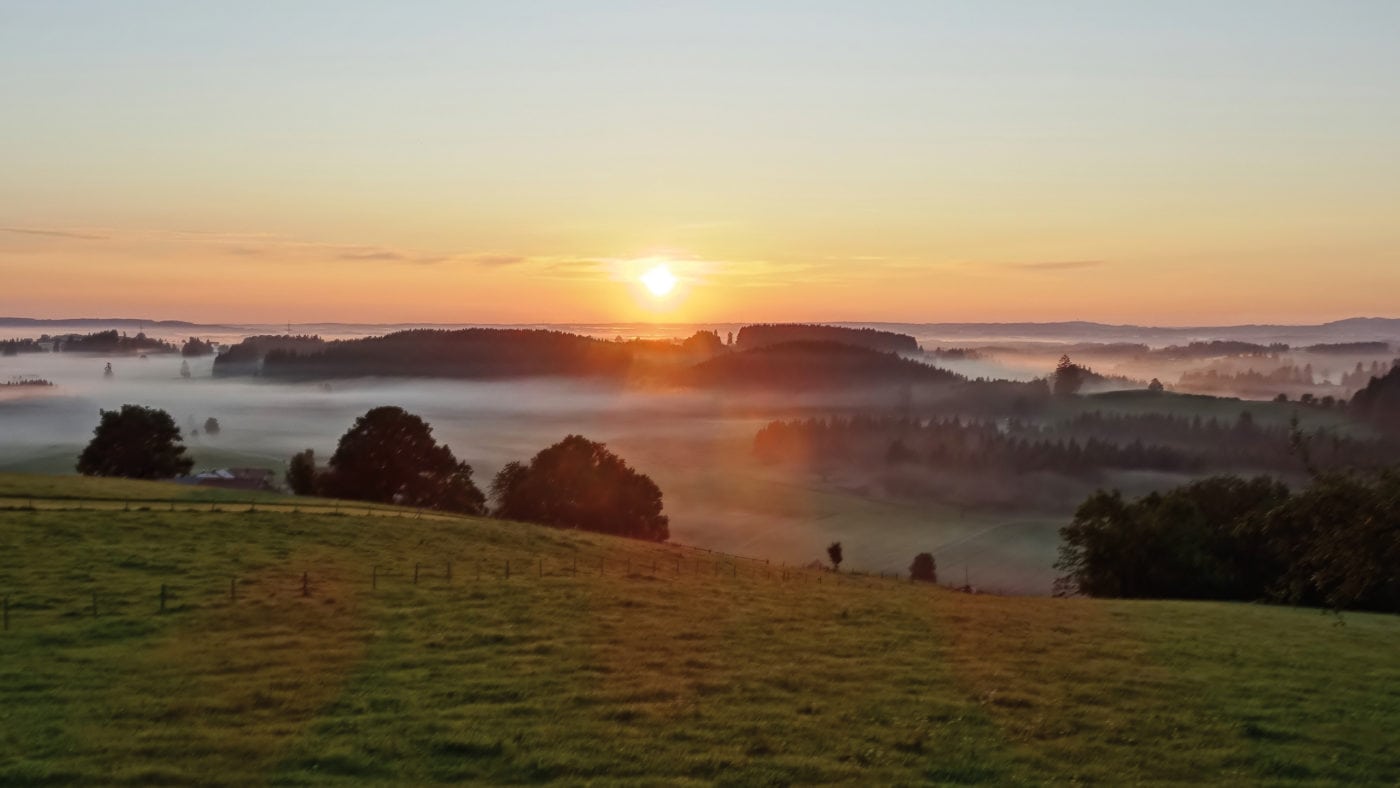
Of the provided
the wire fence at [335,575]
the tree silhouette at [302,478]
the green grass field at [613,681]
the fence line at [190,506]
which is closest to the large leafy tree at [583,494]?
the tree silhouette at [302,478]

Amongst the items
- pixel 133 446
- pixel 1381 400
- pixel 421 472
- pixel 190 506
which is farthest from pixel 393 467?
pixel 1381 400

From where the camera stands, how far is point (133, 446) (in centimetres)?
9331

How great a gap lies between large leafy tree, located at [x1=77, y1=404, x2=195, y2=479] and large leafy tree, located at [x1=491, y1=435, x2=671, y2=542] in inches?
1215

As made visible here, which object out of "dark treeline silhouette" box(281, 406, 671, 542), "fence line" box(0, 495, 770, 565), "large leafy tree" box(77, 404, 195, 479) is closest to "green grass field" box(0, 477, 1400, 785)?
"fence line" box(0, 495, 770, 565)

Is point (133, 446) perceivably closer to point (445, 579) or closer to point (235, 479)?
point (235, 479)

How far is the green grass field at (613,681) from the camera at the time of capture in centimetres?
1808

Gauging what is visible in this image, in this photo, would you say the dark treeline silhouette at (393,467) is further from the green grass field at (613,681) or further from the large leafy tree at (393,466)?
the green grass field at (613,681)

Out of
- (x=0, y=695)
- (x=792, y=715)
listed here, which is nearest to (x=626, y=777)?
(x=792, y=715)

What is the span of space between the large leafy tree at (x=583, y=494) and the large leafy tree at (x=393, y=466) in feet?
18.5

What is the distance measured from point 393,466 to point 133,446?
2350 cm

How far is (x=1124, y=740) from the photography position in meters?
20.4

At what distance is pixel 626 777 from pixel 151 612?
18301 millimetres

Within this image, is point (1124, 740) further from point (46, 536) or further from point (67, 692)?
point (46, 536)

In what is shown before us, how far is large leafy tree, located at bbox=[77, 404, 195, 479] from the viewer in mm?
A: 92750
